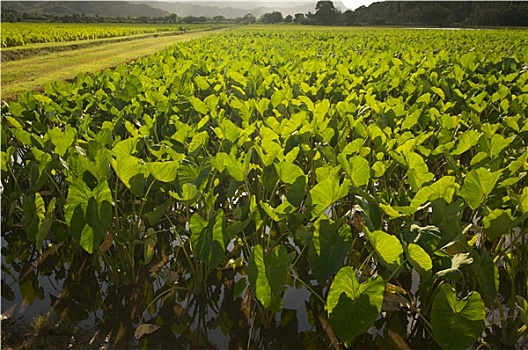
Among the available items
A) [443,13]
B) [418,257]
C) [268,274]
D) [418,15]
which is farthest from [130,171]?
[418,15]

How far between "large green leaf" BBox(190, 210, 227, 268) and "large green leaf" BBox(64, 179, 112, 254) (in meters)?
0.40

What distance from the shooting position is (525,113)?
13.3ft

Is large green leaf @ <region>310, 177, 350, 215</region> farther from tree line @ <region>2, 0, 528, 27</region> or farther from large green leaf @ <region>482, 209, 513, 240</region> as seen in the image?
tree line @ <region>2, 0, 528, 27</region>

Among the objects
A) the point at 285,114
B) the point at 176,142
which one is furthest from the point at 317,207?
the point at 285,114

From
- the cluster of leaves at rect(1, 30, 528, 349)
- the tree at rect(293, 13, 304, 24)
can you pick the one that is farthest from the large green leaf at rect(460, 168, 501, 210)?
the tree at rect(293, 13, 304, 24)

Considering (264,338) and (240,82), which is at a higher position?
(240,82)

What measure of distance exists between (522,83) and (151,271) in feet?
15.3

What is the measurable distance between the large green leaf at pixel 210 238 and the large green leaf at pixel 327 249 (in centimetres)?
39

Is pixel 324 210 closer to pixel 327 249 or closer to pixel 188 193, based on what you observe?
pixel 327 249

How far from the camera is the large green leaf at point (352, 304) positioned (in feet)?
5.15

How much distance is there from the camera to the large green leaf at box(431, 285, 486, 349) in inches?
61.4

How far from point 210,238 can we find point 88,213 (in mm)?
561

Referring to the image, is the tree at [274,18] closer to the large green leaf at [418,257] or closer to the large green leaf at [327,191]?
the large green leaf at [327,191]

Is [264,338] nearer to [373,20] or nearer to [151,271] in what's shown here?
[151,271]
